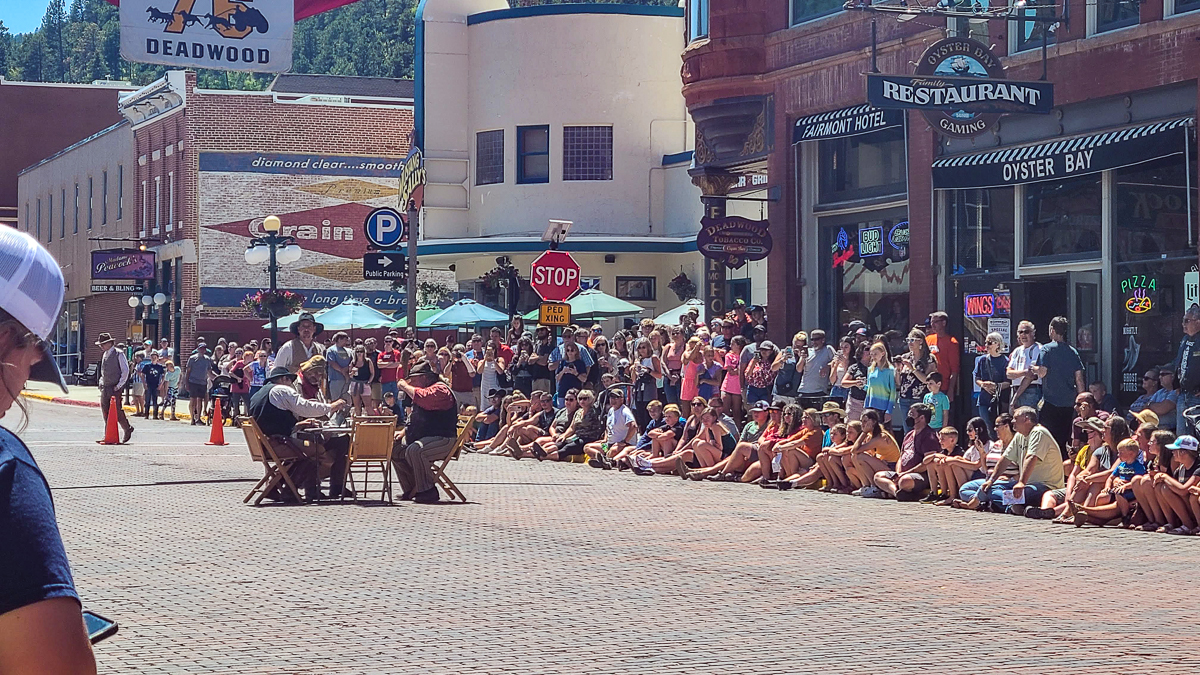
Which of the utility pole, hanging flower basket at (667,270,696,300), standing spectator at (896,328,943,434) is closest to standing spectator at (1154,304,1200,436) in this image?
standing spectator at (896,328,943,434)

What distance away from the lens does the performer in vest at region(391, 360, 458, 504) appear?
16.2m

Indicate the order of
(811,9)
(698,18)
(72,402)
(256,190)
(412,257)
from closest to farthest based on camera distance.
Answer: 1. (811,9)
2. (698,18)
3. (412,257)
4. (72,402)
5. (256,190)

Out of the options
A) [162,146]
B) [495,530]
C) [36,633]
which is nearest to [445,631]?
[495,530]

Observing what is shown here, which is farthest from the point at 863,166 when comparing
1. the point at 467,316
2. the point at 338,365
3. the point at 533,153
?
the point at 533,153

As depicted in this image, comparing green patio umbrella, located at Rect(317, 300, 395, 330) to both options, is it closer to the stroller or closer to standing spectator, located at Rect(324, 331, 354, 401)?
the stroller

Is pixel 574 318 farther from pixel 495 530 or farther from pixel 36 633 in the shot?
pixel 36 633

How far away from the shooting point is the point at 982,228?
2216cm

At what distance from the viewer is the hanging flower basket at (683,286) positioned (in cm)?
3925

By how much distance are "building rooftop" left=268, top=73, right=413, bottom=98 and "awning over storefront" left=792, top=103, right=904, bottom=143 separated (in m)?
45.2

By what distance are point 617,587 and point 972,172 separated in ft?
42.2

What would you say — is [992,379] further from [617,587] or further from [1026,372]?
[617,587]

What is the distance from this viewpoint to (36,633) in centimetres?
219

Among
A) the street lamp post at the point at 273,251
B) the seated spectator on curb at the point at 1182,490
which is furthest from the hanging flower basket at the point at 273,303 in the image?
the seated spectator on curb at the point at 1182,490

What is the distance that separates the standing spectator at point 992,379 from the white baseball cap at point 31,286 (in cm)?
1692
